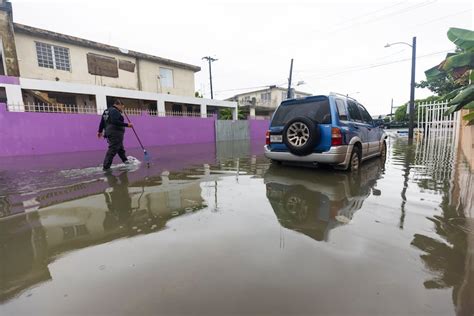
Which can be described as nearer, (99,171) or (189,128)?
(99,171)

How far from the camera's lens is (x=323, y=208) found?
135 inches

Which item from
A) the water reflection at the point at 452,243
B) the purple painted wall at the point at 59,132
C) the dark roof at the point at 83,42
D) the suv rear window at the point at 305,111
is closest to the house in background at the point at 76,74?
the dark roof at the point at 83,42

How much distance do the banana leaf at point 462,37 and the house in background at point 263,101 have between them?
3176cm

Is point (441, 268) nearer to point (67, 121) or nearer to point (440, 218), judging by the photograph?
point (440, 218)

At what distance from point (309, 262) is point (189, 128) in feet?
52.5

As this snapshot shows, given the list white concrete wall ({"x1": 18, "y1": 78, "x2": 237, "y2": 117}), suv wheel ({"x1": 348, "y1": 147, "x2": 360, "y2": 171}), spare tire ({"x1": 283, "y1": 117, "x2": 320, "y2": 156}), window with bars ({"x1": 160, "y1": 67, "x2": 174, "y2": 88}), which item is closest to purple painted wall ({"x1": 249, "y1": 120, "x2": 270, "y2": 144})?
white concrete wall ({"x1": 18, "y1": 78, "x2": 237, "y2": 117})

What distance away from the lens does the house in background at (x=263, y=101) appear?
124 feet

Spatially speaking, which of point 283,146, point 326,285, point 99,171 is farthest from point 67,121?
point 326,285

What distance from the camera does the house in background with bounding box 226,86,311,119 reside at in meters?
37.7

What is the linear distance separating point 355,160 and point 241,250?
4434 mm

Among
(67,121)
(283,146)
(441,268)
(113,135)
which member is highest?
(67,121)

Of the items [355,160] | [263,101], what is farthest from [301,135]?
[263,101]

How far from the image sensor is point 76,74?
17.1 m

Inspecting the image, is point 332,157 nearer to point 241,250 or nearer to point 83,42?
point 241,250
